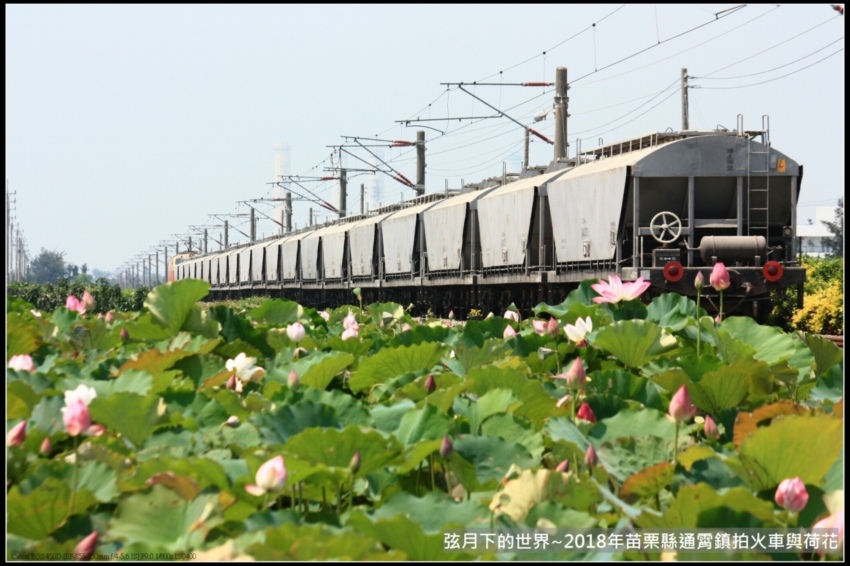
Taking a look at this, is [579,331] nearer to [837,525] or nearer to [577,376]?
[577,376]

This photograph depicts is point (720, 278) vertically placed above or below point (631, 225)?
below

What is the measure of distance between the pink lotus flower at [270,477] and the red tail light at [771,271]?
17.2 m

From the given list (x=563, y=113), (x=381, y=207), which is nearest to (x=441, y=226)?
(x=563, y=113)

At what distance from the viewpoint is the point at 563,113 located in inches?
1097

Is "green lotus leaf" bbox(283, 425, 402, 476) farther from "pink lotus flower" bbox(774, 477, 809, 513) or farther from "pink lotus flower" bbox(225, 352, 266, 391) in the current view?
"pink lotus flower" bbox(225, 352, 266, 391)

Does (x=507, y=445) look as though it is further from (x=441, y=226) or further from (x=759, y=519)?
(x=441, y=226)

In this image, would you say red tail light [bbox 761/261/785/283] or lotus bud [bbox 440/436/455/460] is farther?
red tail light [bbox 761/261/785/283]

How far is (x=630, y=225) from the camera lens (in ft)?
64.5

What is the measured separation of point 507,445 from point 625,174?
55.9 ft

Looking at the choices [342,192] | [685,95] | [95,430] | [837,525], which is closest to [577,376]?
[837,525]

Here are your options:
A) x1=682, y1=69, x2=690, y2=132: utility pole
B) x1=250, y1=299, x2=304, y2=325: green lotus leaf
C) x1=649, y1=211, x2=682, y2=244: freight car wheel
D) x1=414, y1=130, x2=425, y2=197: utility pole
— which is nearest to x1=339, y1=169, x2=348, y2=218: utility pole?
x1=414, y1=130, x2=425, y2=197: utility pole

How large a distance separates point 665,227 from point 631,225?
2.41 ft

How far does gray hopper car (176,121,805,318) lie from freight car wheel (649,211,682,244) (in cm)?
2

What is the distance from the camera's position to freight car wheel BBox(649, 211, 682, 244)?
19.0 meters
